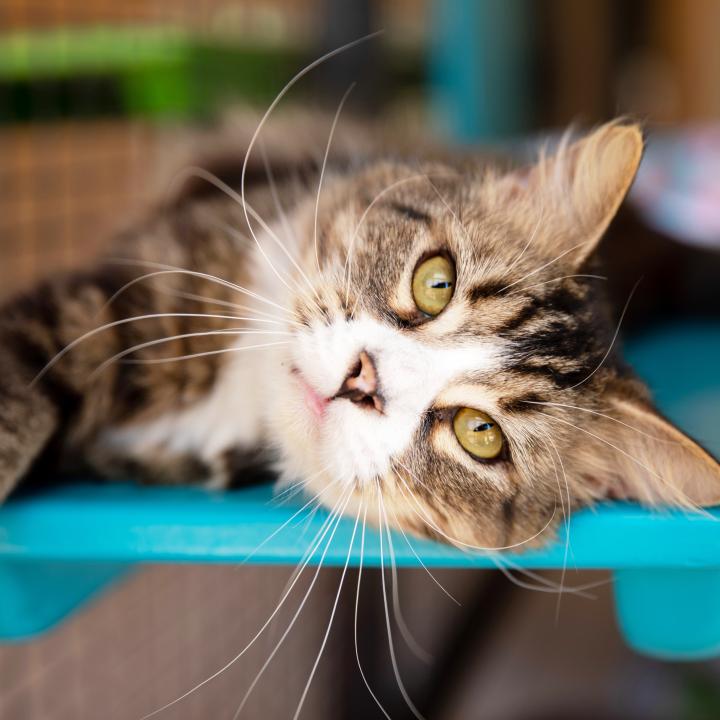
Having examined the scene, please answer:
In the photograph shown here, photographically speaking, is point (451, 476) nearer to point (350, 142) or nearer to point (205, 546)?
point (205, 546)

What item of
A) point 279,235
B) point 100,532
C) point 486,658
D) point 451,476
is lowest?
point 486,658

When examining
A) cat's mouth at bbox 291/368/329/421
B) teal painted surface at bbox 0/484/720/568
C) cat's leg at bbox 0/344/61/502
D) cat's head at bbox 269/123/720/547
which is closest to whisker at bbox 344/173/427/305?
cat's head at bbox 269/123/720/547

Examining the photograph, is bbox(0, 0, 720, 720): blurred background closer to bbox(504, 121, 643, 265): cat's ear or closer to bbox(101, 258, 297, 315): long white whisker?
bbox(504, 121, 643, 265): cat's ear

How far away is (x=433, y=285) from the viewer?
3.14ft

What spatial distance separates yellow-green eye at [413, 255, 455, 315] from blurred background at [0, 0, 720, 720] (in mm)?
334

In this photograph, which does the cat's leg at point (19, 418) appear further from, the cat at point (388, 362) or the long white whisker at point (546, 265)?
A: the long white whisker at point (546, 265)

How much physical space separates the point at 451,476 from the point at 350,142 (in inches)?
39.1

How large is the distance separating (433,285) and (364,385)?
16cm

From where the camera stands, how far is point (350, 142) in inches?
Result: 67.9

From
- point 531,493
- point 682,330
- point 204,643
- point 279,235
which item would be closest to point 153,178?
point 279,235

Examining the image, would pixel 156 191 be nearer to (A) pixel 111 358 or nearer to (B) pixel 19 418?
(A) pixel 111 358

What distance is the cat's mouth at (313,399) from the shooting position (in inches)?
36.7

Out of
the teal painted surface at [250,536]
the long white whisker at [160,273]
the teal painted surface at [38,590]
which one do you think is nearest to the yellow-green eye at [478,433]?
the teal painted surface at [250,536]

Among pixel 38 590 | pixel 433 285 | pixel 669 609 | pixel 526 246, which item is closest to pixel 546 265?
pixel 526 246
